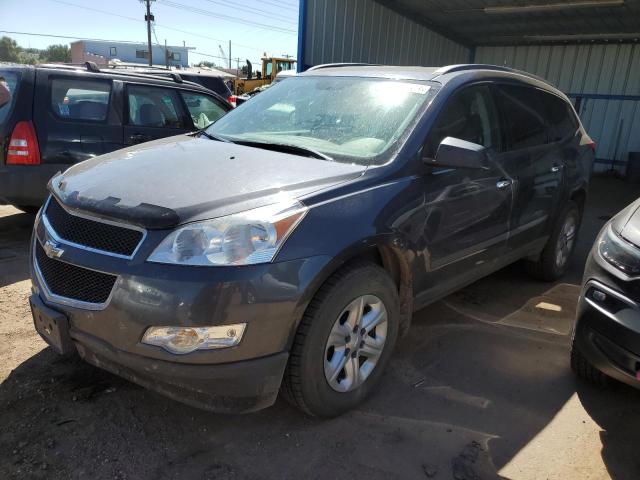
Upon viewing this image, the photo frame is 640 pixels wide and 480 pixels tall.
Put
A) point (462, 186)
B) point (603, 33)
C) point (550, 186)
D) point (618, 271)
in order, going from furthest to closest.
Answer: point (603, 33)
point (550, 186)
point (462, 186)
point (618, 271)

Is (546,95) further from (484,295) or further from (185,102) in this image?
(185,102)

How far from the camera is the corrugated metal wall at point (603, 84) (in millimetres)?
12320

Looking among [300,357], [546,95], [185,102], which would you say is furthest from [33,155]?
[546,95]

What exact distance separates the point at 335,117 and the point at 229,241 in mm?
1415

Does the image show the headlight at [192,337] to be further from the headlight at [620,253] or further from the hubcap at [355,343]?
the headlight at [620,253]

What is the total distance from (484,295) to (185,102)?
401 centimetres

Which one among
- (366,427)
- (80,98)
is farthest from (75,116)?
(366,427)

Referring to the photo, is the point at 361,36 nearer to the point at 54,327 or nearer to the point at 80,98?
the point at 80,98

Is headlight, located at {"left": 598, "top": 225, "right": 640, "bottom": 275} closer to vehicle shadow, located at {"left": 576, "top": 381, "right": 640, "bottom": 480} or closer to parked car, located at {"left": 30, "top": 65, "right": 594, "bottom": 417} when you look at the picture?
parked car, located at {"left": 30, "top": 65, "right": 594, "bottom": 417}

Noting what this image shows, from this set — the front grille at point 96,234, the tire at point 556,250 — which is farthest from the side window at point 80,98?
the tire at point 556,250

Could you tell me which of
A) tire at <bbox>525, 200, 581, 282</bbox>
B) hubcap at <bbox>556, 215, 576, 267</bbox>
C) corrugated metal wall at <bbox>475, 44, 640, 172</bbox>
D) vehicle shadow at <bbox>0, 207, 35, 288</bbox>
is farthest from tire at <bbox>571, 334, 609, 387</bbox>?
corrugated metal wall at <bbox>475, 44, 640, 172</bbox>

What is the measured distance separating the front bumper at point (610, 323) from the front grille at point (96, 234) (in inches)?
86.1

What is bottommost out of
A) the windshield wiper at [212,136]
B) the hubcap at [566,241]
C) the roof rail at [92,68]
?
the hubcap at [566,241]

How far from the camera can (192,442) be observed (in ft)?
8.26
